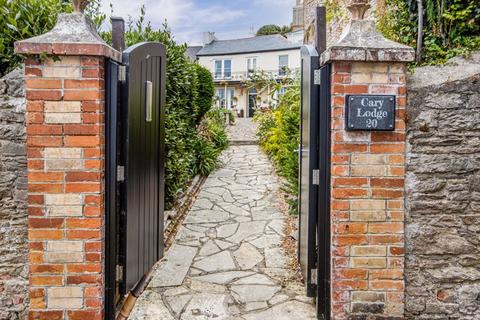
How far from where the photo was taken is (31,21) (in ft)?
10.1

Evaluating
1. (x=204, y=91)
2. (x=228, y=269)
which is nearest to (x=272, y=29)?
(x=204, y=91)

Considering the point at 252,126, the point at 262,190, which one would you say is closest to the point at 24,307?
the point at 262,190

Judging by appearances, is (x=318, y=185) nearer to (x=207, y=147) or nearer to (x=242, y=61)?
(x=207, y=147)

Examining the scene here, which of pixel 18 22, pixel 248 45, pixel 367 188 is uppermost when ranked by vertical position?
pixel 248 45

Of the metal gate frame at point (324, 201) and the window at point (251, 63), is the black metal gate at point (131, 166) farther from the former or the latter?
the window at point (251, 63)

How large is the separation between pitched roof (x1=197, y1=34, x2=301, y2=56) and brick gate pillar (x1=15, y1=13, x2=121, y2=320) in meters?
28.5

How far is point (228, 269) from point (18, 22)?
290 centimetres

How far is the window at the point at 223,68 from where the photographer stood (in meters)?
32.4

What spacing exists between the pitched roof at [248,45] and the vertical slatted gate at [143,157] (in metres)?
27.4

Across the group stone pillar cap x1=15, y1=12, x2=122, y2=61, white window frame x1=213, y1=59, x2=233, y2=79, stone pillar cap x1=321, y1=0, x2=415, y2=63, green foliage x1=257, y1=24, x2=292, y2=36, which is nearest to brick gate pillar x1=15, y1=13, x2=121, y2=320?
stone pillar cap x1=15, y1=12, x2=122, y2=61

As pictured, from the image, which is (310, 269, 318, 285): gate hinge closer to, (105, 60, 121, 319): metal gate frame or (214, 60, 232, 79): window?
(105, 60, 121, 319): metal gate frame

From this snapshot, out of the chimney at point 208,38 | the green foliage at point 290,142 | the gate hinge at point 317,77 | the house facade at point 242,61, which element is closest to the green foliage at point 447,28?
the gate hinge at point 317,77

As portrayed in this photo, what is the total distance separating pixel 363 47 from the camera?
2.57 m

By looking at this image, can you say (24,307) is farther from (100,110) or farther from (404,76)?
(404,76)
